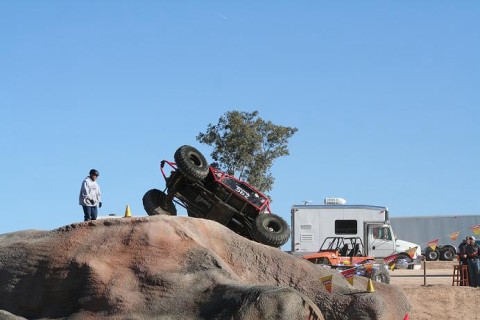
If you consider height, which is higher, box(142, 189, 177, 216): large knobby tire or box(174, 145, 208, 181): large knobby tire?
box(174, 145, 208, 181): large knobby tire

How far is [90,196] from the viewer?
19703mm

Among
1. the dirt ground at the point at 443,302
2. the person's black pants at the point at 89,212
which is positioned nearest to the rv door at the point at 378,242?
the dirt ground at the point at 443,302

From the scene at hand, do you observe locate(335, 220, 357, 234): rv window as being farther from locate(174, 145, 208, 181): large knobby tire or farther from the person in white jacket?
the person in white jacket

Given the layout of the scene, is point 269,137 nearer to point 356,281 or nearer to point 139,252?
point 356,281

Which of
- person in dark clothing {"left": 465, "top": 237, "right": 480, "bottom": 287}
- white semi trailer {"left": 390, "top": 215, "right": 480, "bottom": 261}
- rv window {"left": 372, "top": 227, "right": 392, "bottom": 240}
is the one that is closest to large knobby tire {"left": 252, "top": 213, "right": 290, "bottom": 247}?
person in dark clothing {"left": 465, "top": 237, "right": 480, "bottom": 287}

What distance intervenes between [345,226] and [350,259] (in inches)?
365

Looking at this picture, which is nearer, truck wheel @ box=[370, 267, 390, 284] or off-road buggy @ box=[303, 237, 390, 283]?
off-road buggy @ box=[303, 237, 390, 283]

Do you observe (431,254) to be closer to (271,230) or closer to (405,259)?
(405,259)

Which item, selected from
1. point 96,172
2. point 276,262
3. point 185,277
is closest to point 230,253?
point 276,262

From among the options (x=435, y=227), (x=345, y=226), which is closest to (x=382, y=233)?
(x=345, y=226)

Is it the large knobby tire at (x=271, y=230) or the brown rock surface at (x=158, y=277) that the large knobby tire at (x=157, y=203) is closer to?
the large knobby tire at (x=271, y=230)

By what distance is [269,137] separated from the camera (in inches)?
1871

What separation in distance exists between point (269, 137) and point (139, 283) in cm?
3503

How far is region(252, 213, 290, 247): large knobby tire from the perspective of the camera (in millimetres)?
22781
